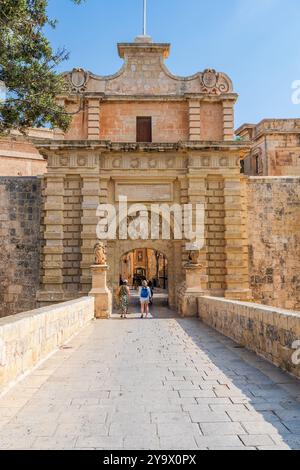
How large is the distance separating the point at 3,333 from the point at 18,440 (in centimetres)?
137

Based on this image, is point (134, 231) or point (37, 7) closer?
point (37, 7)

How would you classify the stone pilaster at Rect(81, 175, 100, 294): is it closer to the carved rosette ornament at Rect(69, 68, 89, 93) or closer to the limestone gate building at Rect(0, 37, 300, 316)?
the limestone gate building at Rect(0, 37, 300, 316)

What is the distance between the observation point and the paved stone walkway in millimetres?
2998

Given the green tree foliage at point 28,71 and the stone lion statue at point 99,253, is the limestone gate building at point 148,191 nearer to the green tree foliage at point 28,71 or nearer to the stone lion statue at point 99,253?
the stone lion statue at point 99,253

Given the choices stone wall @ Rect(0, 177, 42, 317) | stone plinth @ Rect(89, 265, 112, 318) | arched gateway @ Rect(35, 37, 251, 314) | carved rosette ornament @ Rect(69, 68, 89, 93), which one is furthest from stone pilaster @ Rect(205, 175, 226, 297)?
stone wall @ Rect(0, 177, 42, 317)

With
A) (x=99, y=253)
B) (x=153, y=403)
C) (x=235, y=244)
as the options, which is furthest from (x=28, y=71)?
(x=235, y=244)

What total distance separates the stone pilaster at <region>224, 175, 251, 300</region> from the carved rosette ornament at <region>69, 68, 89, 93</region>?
6.58 meters

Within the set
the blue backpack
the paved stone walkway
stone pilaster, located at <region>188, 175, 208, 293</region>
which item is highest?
stone pilaster, located at <region>188, 175, 208, 293</region>

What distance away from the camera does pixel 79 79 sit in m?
15.5

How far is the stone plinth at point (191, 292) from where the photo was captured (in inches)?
503

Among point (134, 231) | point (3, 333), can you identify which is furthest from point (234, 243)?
point (3, 333)

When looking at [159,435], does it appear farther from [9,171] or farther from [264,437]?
[9,171]

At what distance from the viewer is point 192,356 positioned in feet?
20.5

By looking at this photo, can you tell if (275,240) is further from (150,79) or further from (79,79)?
(79,79)
